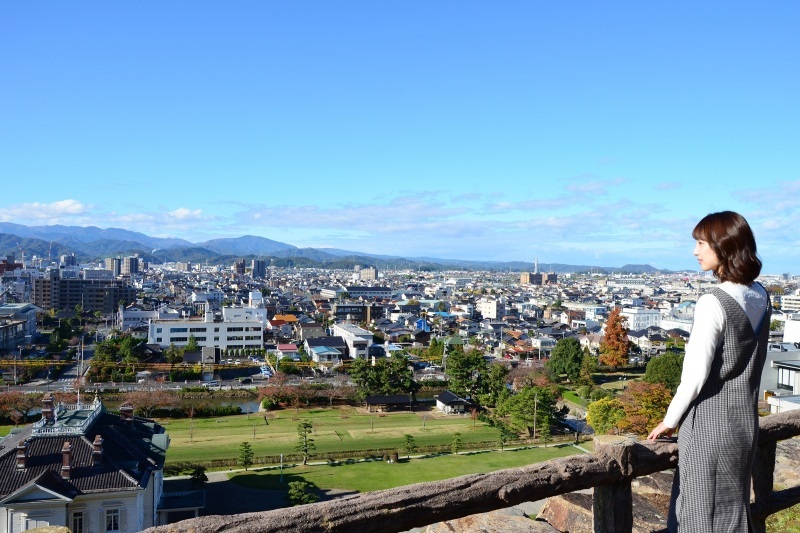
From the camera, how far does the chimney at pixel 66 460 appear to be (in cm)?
727

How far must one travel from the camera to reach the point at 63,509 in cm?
674

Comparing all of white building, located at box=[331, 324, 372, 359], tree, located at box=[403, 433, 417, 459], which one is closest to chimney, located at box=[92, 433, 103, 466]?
tree, located at box=[403, 433, 417, 459]

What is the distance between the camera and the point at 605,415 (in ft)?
41.9

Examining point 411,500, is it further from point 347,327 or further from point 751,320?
point 347,327

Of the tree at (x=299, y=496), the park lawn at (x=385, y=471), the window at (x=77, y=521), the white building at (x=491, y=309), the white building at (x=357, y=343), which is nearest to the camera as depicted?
the window at (x=77, y=521)

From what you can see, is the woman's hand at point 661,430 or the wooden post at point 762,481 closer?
the woman's hand at point 661,430

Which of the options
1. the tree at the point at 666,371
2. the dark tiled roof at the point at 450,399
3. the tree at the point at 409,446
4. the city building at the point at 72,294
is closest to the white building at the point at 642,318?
the tree at the point at 666,371

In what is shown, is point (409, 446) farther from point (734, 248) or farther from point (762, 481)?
point (734, 248)

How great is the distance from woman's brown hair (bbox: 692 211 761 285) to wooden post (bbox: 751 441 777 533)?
0.79 meters

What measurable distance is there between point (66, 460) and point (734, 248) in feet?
26.6

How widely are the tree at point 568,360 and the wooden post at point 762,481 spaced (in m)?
19.7

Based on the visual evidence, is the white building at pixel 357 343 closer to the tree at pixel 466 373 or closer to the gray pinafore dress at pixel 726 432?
the tree at pixel 466 373

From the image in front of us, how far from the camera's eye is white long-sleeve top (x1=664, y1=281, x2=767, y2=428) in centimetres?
131

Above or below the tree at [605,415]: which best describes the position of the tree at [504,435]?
below
